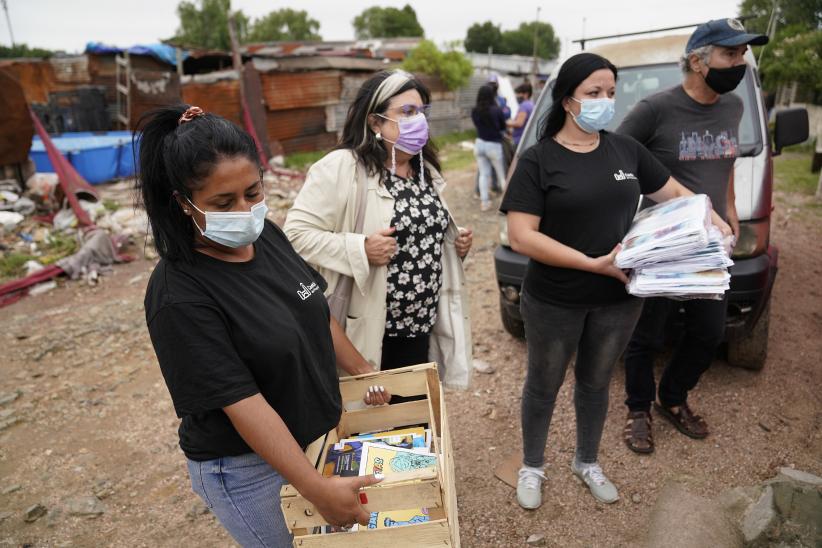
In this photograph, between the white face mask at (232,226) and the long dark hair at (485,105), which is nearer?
the white face mask at (232,226)

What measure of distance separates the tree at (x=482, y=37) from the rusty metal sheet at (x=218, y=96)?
63692 mm

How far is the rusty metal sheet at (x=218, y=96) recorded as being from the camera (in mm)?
12258

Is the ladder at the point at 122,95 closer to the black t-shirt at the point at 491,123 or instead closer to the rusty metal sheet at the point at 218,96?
the rusty metal sheet at the point at 218,96

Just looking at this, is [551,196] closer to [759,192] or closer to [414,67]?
[759,192]

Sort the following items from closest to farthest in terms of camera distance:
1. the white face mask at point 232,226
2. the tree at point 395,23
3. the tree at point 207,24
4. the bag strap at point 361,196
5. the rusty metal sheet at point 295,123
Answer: the white face mask at point 232,226 → the bag strap at point 361,196 → the rusty metal sheet at point 295,123 → the tree at point 207,24 → the tree at point 395,23

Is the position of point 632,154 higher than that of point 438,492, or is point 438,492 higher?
point 632,154

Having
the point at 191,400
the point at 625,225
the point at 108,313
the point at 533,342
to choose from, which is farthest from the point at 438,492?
the point at 108,313

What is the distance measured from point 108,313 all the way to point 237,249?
4.89 metres

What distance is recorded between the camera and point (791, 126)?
359 centimetres

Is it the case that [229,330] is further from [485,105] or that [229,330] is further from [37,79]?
[37,79]

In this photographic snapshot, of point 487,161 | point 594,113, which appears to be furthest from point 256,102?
point 594,113

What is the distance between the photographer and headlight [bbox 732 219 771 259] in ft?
10.5

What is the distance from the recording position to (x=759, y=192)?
11.0ft

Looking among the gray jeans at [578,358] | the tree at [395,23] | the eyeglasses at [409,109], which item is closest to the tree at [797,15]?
the gray jeans at [578,358]
